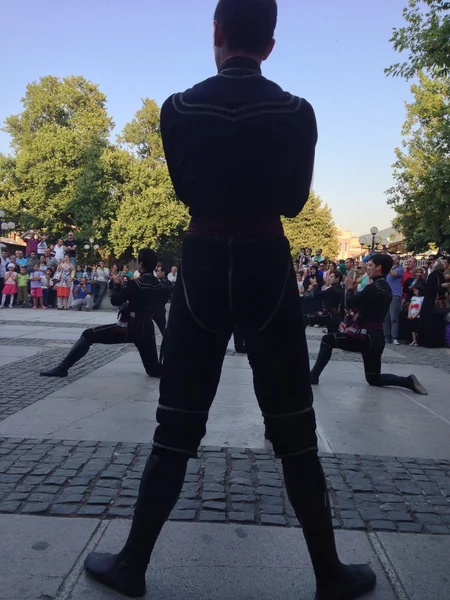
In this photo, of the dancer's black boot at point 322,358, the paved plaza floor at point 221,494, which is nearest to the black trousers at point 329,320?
the dancer's black boot at point 322,358

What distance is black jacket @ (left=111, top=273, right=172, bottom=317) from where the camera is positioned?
6.43m

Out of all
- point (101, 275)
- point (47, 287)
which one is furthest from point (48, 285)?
point (101, 275)

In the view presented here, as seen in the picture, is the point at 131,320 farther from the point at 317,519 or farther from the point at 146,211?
the point at 146,211

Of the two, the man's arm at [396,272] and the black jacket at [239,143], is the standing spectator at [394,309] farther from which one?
the black jacket at [239,143]

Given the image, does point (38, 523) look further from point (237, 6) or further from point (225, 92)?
point (237, 6)

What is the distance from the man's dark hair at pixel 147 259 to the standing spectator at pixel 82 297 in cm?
1324

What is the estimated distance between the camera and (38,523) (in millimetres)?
2686

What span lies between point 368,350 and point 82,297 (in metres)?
14.7

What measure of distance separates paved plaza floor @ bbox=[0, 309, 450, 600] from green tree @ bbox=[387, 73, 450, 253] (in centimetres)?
2224

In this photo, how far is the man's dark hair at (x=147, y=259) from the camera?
6703 mm

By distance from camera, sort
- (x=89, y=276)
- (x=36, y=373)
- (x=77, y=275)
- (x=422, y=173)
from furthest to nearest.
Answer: (x=422, y=173)
(x=89, y=276)
(x=77, y=275)
(x=36, y=373)

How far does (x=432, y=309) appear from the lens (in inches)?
471

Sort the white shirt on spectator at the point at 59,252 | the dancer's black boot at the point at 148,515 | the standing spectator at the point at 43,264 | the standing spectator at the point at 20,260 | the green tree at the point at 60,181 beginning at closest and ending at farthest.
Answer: the dancer's black boot at the point at 148,515, the standing spectator at the point at 43,264, the standing spectator at the point at 20,260, the white shirt on spectator at the point at 59,252, the green tree at the point at 60,181

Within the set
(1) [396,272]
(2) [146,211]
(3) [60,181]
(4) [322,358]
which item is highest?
(3) [60,181]
